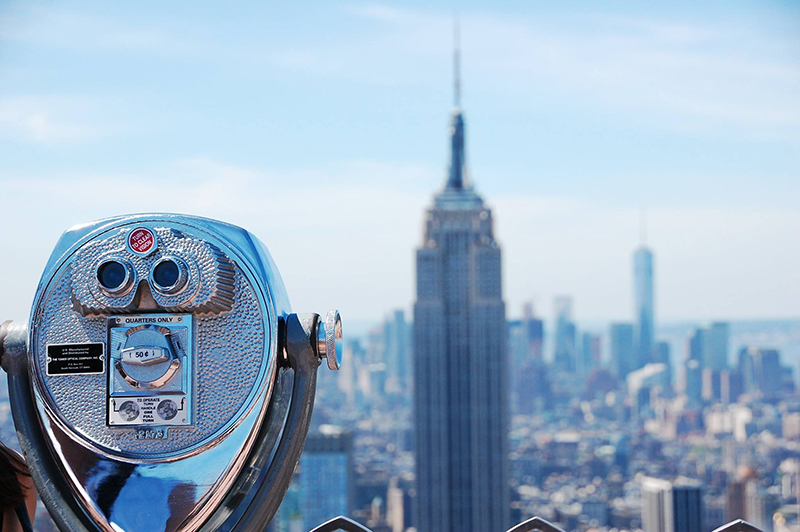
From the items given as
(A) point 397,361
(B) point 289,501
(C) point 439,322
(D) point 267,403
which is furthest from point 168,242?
(A) point 397,361

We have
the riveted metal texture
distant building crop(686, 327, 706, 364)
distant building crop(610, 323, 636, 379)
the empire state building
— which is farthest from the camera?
distant building crop(610, 323, 636, 379)

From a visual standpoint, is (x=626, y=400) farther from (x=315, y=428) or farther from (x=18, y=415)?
(x=18, y=415)

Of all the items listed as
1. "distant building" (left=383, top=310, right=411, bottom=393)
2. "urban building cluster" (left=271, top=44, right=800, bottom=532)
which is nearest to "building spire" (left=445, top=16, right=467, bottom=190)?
"urban building cluster" (left=271, top=44, right=800, bottom=532)

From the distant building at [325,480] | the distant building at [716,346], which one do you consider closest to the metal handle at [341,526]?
the distant building at [325,480]

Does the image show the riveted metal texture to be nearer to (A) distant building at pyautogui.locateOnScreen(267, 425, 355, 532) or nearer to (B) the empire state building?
(B) the empire state building

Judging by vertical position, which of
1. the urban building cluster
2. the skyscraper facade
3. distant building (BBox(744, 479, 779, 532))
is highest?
→ the skyscraper facade

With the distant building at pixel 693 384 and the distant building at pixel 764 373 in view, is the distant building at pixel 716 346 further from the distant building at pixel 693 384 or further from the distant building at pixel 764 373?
the distant building at pixel 764 373

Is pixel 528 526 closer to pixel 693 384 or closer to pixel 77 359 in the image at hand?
pixel 77 359
